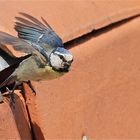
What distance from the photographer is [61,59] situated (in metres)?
2.18

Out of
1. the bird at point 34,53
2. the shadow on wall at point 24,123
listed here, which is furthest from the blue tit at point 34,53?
the shadow on wall at point 24,123

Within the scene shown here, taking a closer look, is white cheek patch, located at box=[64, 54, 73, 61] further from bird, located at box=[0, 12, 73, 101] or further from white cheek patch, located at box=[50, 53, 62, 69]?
white cheek patch, located at box=[50, 53, 62, 69]

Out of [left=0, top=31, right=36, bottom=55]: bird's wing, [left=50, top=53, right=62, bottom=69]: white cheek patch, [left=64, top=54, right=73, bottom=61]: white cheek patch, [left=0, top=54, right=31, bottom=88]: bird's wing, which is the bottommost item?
[left=50, top=53, right=62, bottom=69]: white cheek patch

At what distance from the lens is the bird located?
78.5 inches

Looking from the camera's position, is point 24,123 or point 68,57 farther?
point 68,57

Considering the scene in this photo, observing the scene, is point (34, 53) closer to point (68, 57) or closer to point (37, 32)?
point (68, 57)

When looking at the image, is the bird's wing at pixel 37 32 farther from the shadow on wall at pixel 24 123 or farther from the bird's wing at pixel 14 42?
the shadow on wall at pixel 24 123

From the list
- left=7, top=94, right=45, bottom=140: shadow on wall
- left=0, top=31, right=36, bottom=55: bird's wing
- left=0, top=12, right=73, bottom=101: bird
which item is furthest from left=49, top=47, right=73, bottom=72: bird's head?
left=7, top=94, right=45, bottom=140: shadow on wall

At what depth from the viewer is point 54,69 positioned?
7.16 ft

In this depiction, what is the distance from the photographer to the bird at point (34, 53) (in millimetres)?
1993

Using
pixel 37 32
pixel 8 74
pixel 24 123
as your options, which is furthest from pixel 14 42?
pixel 37 32

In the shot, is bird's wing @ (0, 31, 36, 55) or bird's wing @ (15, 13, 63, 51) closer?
bird's wing @ (0, 31, 36, 55)

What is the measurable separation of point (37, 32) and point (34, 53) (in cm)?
23

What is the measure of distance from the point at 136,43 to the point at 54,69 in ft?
1.48
